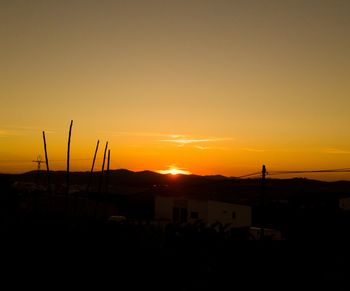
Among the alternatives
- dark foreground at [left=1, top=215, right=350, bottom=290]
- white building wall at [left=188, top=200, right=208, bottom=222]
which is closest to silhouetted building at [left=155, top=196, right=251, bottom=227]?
white building wall at [left=188, top=200, right=208, bottom=222]

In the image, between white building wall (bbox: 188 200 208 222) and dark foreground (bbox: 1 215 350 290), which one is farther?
white building wall (bbox: 188 200 208 222)

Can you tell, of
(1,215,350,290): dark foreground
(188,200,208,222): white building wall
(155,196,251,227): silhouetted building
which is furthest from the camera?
(155,196,251,227): silhouetted building

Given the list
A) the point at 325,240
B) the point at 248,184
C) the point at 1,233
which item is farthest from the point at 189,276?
the point at 248,184

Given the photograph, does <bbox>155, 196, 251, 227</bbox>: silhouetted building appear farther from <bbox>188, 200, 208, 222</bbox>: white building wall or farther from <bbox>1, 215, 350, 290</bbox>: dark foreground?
<bbox>1, 215, 350, 290</bbox>: dark foreground

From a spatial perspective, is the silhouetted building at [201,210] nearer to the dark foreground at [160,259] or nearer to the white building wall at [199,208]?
the white building wall at [199,208]

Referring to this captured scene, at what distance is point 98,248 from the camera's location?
6141mm

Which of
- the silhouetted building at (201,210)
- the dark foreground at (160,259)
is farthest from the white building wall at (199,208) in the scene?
the dark foreground at (160,259)

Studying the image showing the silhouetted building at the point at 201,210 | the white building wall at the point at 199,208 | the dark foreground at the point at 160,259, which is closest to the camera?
the dark foreground at the point at 160,259

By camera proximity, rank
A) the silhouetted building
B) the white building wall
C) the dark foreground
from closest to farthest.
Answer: the dark foreground < the white building wall < the silhouetted building

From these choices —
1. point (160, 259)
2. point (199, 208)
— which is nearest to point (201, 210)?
point (199, 208)

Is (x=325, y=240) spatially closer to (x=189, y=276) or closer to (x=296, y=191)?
(x=189, y=276)

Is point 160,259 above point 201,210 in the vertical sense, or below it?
above

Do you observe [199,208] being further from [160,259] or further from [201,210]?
[160,259]

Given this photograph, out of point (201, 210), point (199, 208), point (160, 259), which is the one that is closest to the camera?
point (160, 259)
